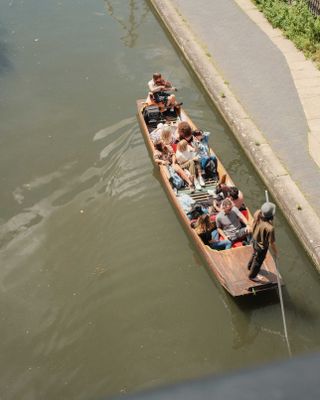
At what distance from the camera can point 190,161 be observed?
10.0m

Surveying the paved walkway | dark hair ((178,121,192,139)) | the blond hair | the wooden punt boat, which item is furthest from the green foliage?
the wooden punt boat

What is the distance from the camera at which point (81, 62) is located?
1530 centimetres

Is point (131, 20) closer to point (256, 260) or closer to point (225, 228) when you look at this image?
point (225, 228)

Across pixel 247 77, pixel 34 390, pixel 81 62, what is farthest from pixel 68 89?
pixel 34 390

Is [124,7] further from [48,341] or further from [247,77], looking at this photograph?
[48,341]

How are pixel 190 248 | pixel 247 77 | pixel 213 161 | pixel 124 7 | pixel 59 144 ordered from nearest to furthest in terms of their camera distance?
pixel 190 248, pixel 213 161, pixel 59 144, pixel 247 77, pixel 124 7

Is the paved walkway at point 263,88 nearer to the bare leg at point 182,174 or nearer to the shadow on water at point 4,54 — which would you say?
the bare leg at point 182,174

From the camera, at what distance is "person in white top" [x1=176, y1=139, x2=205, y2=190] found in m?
10.0

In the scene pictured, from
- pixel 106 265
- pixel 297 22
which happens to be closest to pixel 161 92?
pixel 106 265

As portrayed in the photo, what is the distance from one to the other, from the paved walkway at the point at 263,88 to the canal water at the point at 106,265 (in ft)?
1.52

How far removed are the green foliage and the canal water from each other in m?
3.02

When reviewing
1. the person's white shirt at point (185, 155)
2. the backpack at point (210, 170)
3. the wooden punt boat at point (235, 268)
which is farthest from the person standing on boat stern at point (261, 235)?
the person's white shirt at point (185, 155)

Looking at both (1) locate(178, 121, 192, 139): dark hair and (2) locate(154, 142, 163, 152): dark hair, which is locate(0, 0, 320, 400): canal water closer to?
(2) locate(154, 142, 163, 152): dark hair

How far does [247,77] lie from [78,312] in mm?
7652
